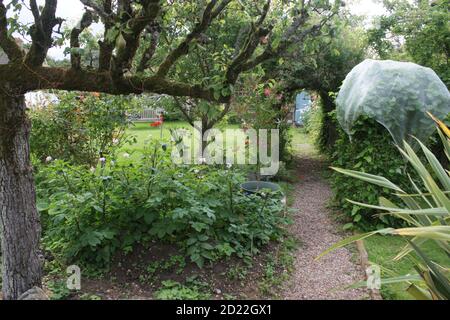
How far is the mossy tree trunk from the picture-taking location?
2.27 metres

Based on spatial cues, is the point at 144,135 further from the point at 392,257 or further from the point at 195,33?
the point at 195,33

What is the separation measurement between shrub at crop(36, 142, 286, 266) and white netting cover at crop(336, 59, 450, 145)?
2.12 metres

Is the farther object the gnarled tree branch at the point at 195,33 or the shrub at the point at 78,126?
the shrub at the point at 78,126

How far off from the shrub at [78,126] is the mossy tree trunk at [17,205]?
287 cm

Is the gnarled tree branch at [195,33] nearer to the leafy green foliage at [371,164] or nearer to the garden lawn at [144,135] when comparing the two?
the garden lawn at [144,135]

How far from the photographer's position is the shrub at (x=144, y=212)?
3168 millimetres

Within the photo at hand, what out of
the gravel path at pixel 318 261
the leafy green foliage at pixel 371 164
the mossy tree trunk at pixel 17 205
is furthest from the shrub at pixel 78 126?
the leafy green foliage at pixel 371 164

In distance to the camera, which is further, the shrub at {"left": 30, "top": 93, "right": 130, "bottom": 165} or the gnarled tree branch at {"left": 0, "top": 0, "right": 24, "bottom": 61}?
the shrub at {"left": 30, "top": 93, "right": 130, "bottom": 165}

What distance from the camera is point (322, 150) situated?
32.5 feet

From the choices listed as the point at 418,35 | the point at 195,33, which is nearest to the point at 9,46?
the point at 195,33

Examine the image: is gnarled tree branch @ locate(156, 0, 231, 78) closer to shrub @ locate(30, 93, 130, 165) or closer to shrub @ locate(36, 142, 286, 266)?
shrub @ locate(36, 142, 286, 266)

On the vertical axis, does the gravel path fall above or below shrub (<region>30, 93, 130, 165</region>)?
below

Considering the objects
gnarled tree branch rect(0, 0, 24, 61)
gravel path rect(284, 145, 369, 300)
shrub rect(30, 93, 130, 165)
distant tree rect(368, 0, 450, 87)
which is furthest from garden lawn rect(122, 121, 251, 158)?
distant tree rect(368, 0, 450, 87)
